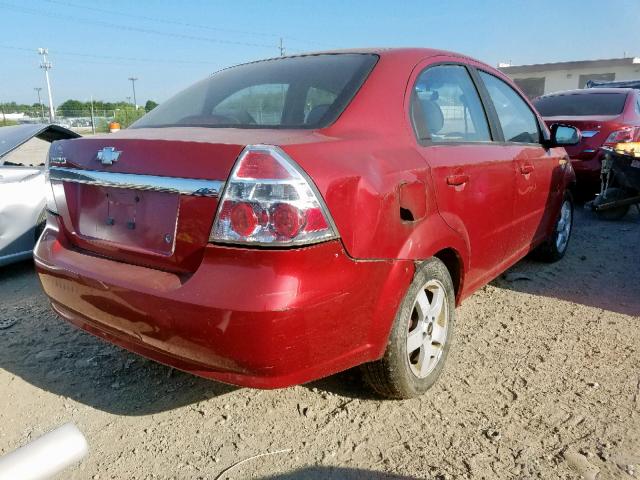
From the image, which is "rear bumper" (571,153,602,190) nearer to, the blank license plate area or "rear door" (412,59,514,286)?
"rear door" (412,59,514,286)

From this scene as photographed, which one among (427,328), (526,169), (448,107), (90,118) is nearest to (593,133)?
(526,169)

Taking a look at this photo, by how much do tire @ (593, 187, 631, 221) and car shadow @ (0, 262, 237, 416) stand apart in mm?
4948

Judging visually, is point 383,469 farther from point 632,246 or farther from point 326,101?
point 632,246

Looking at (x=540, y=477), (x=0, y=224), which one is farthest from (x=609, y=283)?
(x=0, y=224)

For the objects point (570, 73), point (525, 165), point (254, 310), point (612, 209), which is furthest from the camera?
point (570, 73)

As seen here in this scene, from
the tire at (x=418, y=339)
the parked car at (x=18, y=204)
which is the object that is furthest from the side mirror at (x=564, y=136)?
the parked car at (x=18, y=204)

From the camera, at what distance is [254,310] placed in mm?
1772

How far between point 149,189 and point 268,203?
52cm

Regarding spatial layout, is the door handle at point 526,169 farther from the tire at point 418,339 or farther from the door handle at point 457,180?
the tire at point 418,339

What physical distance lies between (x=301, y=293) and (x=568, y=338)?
2069 millimetres

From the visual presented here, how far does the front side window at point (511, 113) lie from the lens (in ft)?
11.1

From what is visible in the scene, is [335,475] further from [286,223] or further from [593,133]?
[593,133]

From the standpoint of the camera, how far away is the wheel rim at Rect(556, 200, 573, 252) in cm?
454

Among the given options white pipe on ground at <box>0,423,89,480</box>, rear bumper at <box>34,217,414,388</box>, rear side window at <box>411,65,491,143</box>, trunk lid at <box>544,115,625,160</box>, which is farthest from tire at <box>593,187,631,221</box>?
white pipe on ground at <box>0,423,89,480</box>
